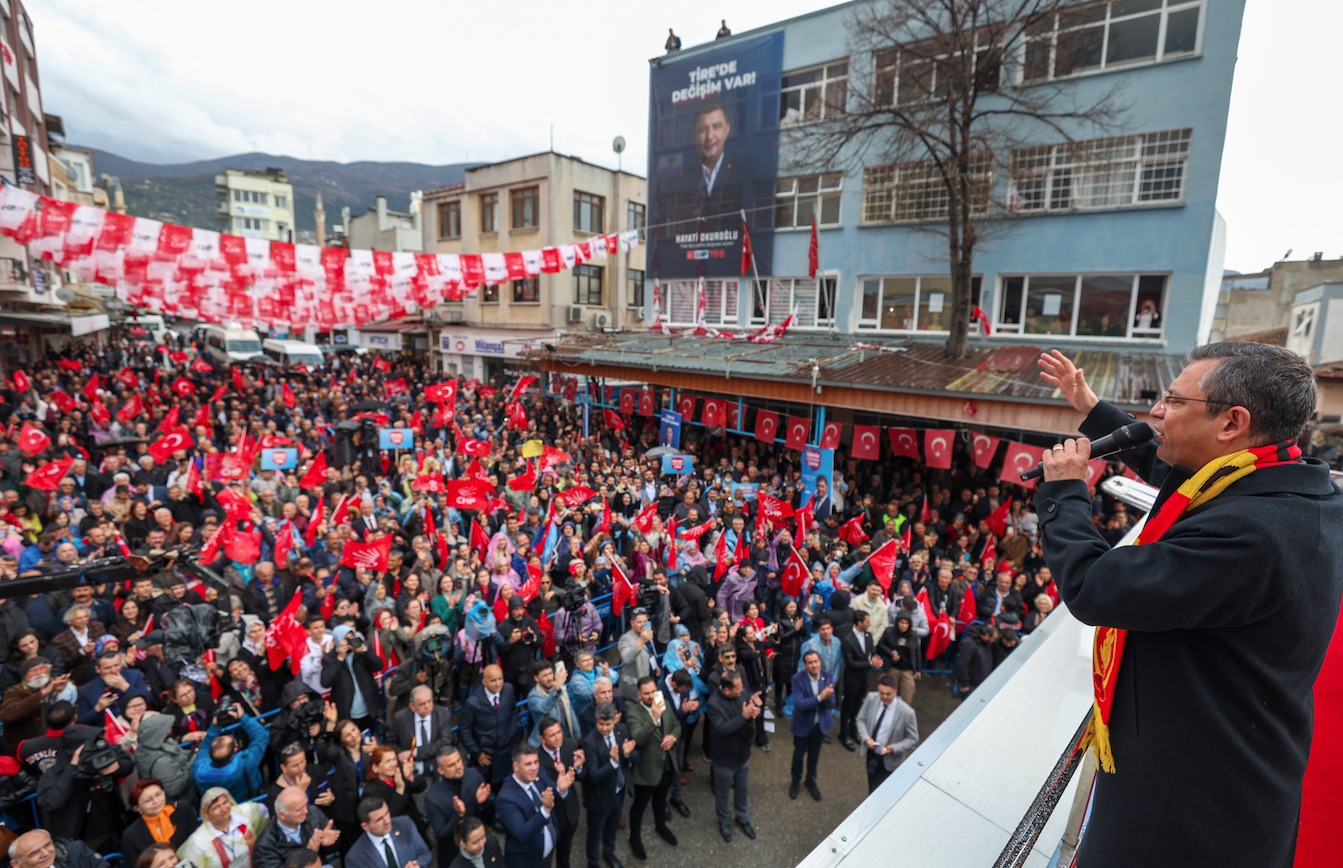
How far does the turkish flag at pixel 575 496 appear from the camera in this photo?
1123 cm

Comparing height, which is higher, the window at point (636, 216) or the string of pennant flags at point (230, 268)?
the window at point (636, 216)

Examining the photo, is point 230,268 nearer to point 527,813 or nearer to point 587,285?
point 527,813

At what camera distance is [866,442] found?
562 inches

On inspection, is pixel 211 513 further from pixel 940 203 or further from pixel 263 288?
pixel 940 203

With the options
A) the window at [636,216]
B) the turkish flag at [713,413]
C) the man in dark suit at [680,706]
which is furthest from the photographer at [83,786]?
the window at [636,216]

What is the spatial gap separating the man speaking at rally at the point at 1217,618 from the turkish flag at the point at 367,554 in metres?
8.55

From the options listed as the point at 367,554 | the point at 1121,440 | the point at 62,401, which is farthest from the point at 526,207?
the point at 1121,440

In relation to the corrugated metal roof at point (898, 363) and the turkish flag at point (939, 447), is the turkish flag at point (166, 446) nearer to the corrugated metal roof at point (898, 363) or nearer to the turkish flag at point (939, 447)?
the corrugated metal roof at point (898, 363)

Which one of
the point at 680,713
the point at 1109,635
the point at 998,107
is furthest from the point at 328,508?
the point at 998,107

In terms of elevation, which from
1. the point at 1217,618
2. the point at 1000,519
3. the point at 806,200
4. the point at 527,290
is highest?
the point at 806,200

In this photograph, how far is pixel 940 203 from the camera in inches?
679

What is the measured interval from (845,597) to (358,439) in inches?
510

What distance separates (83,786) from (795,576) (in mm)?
7952

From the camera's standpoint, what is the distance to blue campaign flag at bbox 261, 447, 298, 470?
1227cm
